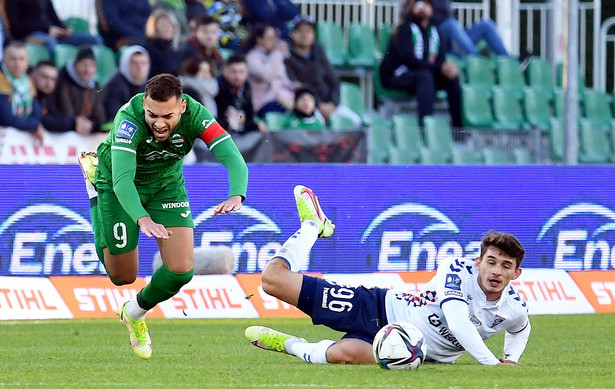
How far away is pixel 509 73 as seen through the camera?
22047 mm

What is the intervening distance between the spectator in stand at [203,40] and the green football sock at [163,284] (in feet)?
28.4

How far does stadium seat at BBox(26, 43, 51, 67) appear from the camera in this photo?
1711 centimetres

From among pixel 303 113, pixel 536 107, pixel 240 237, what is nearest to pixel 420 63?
pixel 303 113

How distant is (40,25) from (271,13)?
3743 millimetres

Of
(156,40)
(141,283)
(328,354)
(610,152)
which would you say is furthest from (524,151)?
(328,354)

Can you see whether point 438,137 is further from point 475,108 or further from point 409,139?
point 475,108

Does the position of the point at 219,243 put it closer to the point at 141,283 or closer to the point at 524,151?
the point at 141,283

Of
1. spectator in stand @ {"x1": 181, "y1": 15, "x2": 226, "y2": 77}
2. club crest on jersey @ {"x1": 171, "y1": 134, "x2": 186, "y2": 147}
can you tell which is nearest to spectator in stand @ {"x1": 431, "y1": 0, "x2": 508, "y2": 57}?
spectator in stand @ {"x1": 181, "y1": 15, "x2": 226, "y2": 77}

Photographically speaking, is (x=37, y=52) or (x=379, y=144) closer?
(x=37, y=52)

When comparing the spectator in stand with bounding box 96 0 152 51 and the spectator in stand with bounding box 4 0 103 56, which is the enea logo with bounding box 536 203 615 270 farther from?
the spectator in stand with bounding box 4 0 103 56

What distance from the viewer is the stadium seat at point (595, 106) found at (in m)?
22.4

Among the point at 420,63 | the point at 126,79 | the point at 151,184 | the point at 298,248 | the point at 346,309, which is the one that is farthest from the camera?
the point at 420,63

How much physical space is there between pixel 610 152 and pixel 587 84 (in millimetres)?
8863

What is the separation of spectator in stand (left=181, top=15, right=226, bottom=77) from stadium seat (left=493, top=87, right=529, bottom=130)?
18.7 feet
